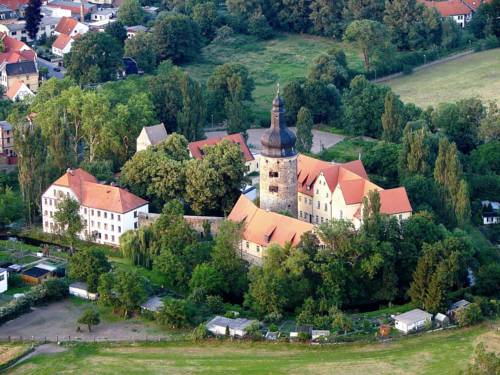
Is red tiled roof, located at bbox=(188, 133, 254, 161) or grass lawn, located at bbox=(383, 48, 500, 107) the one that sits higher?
red tiled roof, located at bbox=(188, 133, 254, 161)

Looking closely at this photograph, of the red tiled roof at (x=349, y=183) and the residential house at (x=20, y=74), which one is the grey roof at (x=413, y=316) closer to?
the red tiled roof at (x=349, y=183)

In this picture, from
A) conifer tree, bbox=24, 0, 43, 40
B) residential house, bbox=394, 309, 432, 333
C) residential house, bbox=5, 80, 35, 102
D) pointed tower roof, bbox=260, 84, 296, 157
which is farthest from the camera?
conifer tree, bbox=24, 0, 43, 40

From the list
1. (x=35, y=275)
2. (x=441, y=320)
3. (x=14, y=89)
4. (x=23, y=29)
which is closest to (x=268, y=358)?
(x=441, y=320)

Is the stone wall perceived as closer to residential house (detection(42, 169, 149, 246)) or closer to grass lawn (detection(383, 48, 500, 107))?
residential house (detection(42, 169, 149, 246))

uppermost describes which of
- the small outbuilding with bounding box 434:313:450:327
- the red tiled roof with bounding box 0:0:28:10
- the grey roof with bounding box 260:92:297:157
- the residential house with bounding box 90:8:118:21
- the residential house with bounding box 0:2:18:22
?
the grey roof with bounding box 260:92:297:157

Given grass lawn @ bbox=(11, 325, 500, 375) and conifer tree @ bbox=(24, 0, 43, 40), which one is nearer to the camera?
grass lawn @ bbox=(11, 325, 500, 375)

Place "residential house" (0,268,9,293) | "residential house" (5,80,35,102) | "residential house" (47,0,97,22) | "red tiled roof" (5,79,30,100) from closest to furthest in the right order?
"residential house" (0,268,9,293), "residential house" (5,80,35,102), "red tiled roof" (5,79,30,100), "residential house" (47,0,97,22)

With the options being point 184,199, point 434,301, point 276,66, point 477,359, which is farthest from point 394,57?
point 477,359

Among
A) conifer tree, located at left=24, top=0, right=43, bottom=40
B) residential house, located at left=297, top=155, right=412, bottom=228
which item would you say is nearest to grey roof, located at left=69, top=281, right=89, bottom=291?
residential house, located at left=297, top=155, right=412, bottom=228

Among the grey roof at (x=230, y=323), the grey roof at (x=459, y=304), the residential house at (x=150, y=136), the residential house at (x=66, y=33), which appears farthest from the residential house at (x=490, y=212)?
the residential house at (x=66, y=33)

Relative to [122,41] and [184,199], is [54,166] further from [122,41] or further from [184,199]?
[122,41]
